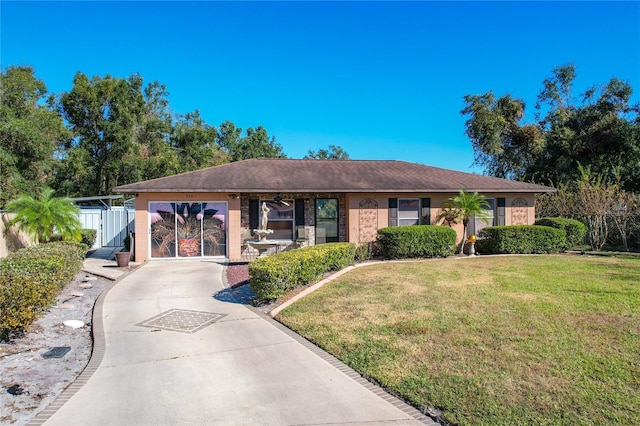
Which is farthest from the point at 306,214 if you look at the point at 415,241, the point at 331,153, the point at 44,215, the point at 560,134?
the point at 331,153

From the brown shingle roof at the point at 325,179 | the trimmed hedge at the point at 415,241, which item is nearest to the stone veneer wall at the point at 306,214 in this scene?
the brown shingle roof at the point at 325,179

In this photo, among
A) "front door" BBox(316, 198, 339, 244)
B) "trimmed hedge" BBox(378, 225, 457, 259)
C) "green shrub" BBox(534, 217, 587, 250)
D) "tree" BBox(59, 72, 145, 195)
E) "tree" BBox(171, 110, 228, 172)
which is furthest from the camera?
"tree" BBox(171, 110, 228, 172)

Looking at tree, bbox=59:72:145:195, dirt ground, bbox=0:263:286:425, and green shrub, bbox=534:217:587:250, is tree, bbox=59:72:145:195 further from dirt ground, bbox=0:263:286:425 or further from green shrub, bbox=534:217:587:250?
green shrub, bbox=534:217:587:250

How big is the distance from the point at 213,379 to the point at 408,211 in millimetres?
13372

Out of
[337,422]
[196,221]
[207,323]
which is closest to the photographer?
[337,422]

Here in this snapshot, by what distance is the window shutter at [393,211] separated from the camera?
16.8 metres

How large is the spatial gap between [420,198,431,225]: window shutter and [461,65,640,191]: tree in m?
13.0

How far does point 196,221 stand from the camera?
1520 centimetres

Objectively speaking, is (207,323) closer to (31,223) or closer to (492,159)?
(31,223)

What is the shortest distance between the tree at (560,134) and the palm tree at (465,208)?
11.5 m

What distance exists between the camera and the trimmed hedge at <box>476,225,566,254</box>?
16.1m

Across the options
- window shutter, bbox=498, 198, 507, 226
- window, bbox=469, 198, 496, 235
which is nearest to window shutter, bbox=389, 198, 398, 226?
window, bbox=469, 198, 496, 235

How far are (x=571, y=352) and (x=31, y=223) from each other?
1442cm

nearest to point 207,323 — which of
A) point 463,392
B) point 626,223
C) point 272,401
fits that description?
point 272,401
